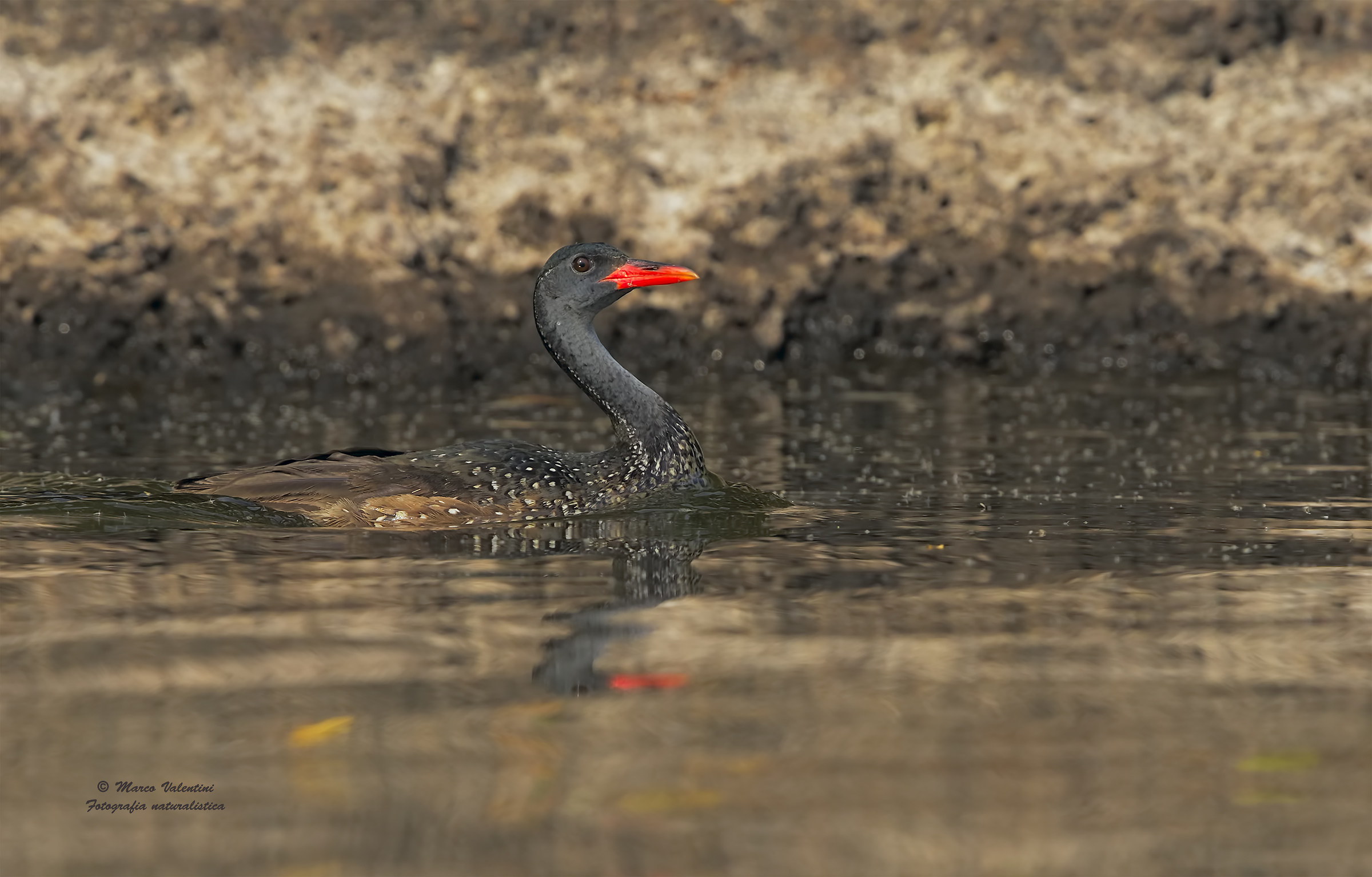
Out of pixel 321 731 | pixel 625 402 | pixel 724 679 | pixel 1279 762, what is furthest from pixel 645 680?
pixel 625 402

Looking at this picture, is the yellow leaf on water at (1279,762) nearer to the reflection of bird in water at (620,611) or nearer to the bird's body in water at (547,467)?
the reflection of bird in water at (620,611)

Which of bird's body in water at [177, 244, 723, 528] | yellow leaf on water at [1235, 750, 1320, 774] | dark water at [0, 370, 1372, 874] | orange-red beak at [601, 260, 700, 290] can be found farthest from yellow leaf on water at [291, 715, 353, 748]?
orange-red beak at [601, 260, 700, 290]

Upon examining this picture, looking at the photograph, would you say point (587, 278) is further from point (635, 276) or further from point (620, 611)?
point (620, 611)

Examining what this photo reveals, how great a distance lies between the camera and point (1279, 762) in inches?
190

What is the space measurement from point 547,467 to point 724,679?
3.52 m

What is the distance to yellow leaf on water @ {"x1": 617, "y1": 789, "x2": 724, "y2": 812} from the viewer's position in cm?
449

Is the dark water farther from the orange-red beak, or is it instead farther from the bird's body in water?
the orange-red beak

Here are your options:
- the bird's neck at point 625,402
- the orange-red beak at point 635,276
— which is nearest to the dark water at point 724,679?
the bird's neck at point 625,402

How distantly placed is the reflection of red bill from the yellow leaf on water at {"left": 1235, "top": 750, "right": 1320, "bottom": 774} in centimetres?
156

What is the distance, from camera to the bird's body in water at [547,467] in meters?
8.67

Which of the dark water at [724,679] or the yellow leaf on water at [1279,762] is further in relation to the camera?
the yellow leaf on water at [1279,762]

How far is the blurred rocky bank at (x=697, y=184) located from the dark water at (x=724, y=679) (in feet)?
15.2

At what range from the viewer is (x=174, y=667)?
19.1 feet

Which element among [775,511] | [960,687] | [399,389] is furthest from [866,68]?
[960,687]
